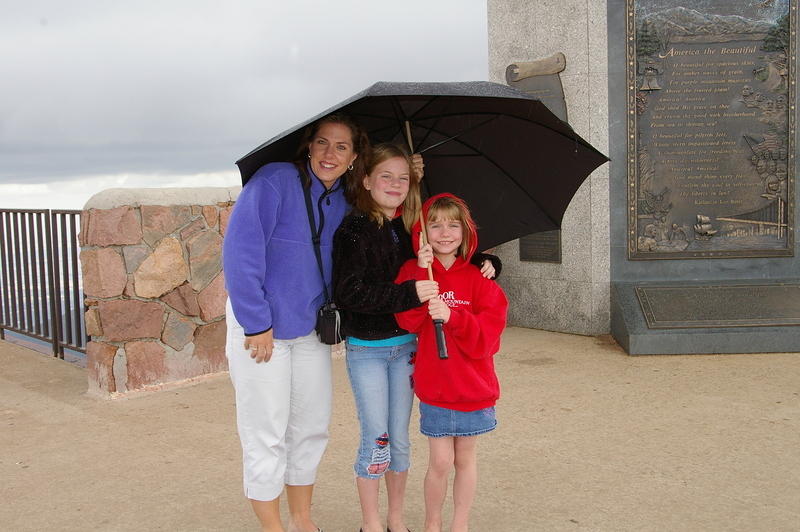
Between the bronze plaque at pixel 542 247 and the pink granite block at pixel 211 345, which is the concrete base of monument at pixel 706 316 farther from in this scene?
the pink granite block at pixel 211 345

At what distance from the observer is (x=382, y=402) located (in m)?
2.96

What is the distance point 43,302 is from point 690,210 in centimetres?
633

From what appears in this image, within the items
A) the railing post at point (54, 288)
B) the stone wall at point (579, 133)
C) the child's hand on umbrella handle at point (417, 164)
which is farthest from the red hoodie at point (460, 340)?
the railing post at point (54, 288)

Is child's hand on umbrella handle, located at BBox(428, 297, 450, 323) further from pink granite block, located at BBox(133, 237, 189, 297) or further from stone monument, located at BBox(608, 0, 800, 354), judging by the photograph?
stone monument, located at BBox(608, 0, 800, 354)

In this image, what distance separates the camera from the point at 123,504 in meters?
3.68

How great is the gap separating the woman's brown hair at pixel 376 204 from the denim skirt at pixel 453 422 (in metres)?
0.72

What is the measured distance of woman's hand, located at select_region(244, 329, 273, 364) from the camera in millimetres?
2832

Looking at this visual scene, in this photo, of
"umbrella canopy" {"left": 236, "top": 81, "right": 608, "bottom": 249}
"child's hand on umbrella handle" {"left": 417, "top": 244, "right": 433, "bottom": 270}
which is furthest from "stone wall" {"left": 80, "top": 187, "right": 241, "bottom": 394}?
"child's hand on umbrella handle" {"left": 417, "top": 244, "right": 433, "bottom": 270}

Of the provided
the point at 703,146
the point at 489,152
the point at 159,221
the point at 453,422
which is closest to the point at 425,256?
the point at 453,422

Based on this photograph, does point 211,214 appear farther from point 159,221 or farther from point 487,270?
point 487,270

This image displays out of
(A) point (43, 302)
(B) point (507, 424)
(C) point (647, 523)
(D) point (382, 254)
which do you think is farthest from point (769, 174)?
(A) point (43, 302)

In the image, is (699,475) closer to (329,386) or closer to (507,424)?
(507,424)

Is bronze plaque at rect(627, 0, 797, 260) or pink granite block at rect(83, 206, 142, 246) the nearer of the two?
pink granite block at rect(83, 206, 142, 246)

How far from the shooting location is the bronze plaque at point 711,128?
23.7 ft
